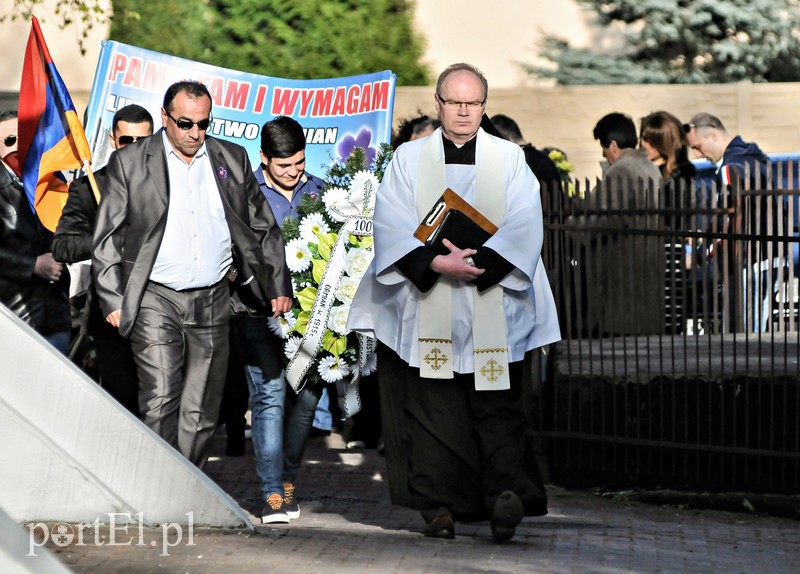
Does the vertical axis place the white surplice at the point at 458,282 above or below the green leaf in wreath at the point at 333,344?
above

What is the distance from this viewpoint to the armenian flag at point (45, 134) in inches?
340

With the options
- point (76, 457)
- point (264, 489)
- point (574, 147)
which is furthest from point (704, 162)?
point (76, 457)

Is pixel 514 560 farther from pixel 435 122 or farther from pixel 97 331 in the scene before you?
pixel 435 122

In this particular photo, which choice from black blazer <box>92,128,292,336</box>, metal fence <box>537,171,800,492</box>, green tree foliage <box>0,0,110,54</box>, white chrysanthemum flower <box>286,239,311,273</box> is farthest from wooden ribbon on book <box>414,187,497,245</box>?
green tree foliage <box>0,0,110,54</box>

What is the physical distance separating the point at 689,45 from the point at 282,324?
62.6ft

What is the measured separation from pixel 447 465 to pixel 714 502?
198 cm

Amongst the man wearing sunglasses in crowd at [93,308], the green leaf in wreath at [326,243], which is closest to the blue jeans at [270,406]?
the green leaf in wreath at [326,243]

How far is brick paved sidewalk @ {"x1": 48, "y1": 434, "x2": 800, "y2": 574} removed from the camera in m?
6.10

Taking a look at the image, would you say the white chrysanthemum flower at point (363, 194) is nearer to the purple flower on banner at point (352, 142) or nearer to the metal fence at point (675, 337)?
the metal fence at point (675, 337)

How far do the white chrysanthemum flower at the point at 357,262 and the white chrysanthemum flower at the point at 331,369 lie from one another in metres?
0.43

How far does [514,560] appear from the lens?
21.0ft

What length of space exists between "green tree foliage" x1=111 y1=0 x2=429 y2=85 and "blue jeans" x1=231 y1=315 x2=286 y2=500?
413 inches

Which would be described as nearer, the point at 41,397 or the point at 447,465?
the point at 41,397

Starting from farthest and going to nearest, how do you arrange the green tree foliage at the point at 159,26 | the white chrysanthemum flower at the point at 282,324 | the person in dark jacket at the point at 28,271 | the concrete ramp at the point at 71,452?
the green tree foliage at the point at 159,26
the person in dark jacket at the point at 28,271
the white chrysanthemum flower at the point at 282,324
the concrete ramp at the point at 71,452
